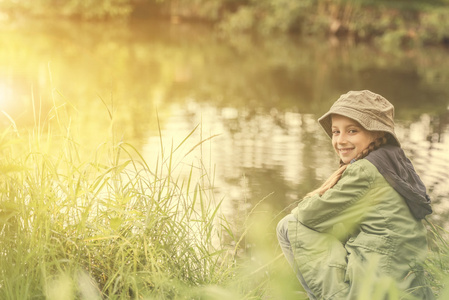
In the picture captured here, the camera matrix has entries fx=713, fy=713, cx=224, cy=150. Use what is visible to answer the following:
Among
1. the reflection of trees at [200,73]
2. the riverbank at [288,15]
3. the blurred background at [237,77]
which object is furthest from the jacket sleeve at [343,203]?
the riverbank at [288,15]

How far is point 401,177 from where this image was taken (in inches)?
102

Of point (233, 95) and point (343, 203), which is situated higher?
point (343, 203)

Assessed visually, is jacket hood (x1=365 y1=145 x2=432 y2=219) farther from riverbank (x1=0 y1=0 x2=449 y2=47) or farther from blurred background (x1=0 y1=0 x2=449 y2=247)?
riverbank (x1=0 y1=0 x2=449 y2=47)

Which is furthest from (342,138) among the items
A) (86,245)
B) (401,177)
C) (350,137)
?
(86,245)

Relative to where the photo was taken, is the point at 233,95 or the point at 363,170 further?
the point at 233,95

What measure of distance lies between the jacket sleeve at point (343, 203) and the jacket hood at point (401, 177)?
6 cm

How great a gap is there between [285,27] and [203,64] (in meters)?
11.4

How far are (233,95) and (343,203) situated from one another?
27.3 feet

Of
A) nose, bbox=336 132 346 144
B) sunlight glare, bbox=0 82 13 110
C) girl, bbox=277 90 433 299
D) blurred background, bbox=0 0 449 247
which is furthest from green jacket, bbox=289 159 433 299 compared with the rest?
sunlight glare, bbox=0 82 13 110

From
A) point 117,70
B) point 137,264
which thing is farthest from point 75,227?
point 117,70

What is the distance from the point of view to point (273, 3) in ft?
83.4

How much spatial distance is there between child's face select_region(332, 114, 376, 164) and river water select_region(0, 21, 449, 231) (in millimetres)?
420

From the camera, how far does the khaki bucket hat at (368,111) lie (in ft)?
8.71

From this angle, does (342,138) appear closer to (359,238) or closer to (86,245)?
(359,238)
